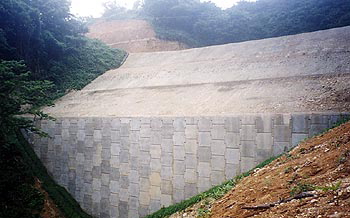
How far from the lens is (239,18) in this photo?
88.1 ft

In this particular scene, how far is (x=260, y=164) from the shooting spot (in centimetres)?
747

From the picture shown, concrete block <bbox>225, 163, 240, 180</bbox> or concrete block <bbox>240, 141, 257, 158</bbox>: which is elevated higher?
concrete block <bbox>240, 141, 257, 158</bbox>

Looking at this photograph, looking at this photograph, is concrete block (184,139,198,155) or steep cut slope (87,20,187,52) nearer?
concrete block (184,139,198,155)

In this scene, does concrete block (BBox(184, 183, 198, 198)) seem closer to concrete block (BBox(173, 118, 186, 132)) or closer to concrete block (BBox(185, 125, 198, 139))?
concrete block (BBox(185, 125, 198, 139))

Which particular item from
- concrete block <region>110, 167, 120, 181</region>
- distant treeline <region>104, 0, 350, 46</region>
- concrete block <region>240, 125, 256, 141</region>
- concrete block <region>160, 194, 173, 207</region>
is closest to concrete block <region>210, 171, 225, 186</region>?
concrete block <region>240, 125, 256, 141</region>

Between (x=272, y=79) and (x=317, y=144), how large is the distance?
541cm

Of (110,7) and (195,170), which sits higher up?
(110,7)

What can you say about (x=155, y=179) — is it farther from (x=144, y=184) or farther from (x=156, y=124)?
(x=156, y=124)

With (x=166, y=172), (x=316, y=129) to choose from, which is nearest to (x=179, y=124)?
(x=166, y=172)

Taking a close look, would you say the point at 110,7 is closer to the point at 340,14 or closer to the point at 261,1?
the point at 261,1

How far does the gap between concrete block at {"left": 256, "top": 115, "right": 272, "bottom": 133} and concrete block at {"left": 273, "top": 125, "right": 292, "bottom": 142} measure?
0.58 feet

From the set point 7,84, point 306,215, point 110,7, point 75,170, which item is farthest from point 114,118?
point 110,7

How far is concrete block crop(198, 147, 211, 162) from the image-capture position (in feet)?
28.1

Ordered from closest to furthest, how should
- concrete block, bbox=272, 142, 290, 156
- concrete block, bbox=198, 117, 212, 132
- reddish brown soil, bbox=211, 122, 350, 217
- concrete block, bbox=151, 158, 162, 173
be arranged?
reddish brown soil, bbox=211, 122, 350, 217
concrete block, bbox=272, 142, 290, 156
concrete block, bbox=198, 117, 212, 132
concrete block, bbox=151, 158, 162, 173
